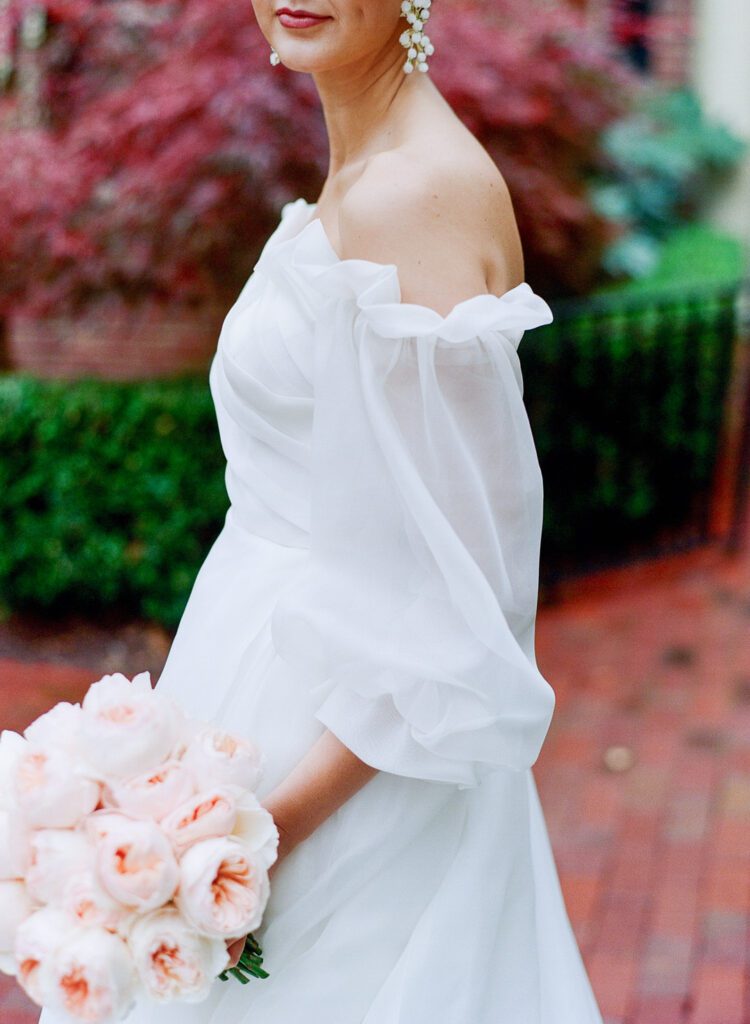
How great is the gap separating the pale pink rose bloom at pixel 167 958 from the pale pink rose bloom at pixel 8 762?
202 mm

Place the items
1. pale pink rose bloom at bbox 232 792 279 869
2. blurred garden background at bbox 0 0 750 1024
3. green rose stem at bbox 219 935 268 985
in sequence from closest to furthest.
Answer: pale pink rose bloom at bbox 232 792 279 869
green rose stem at bbox 219 935 268 985
blurred garden background at bbox 0 0 750 1024

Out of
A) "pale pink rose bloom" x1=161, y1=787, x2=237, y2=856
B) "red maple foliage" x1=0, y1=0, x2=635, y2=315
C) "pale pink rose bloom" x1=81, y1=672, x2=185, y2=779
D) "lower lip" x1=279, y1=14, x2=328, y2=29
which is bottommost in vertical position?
"red maple foliage" x1=0, y1=0, x2=635, y2=315

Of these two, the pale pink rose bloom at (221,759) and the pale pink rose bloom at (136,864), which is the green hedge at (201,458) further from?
the pale pink rose bloom at (136,864)

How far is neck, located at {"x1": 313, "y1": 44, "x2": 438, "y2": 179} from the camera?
1595mm

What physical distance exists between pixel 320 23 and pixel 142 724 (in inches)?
33.0

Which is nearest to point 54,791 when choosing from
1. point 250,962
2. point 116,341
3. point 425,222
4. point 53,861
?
point 53,861

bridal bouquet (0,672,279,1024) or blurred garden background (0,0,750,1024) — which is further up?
bridal bouquet (0,672,279,1024)

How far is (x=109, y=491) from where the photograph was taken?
5297 mm

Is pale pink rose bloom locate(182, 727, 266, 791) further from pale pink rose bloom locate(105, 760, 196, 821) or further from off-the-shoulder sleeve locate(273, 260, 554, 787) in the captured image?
off-the-shoulder sleeve locate(273, 260, 554, 787)

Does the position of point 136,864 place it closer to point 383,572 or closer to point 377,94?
point 383,572

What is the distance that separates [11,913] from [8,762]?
0.57ft

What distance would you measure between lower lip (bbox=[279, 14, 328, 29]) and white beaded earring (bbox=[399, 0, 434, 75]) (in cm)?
11

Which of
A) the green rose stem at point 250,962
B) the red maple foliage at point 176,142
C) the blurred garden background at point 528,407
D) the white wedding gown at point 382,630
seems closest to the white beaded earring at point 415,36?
the white wedding gown at point 382,630

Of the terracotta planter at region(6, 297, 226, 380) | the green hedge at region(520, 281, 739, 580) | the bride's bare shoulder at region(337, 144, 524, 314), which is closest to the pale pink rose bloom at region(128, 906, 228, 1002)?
the bride's bare shoulder at region(337, 144, 524, 314)
